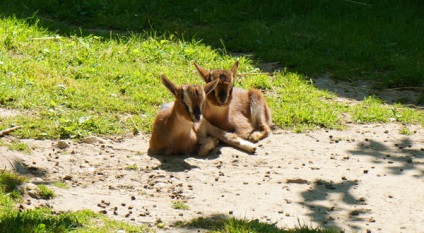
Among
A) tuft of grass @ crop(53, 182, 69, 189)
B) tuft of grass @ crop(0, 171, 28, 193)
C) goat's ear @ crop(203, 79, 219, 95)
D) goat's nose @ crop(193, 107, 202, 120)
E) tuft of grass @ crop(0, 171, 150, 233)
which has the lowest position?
tuft of grass @ crop(53, 182, 69, 189)

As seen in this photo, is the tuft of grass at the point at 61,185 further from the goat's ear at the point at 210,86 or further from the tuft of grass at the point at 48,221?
the goat's ear at the point at 210,86

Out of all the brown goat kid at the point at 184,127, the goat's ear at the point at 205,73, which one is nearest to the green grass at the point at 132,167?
the brown goat kid at the point at 184,127

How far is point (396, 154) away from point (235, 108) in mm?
2124

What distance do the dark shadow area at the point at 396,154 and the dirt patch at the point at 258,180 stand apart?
0.04 ft

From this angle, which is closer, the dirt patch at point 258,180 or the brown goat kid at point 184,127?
the dirt patch at point 258,180

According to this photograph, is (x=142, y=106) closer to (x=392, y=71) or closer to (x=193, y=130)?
(x=193, y=130)

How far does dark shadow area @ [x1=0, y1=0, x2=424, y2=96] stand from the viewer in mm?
12273

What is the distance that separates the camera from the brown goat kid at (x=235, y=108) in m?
9.51

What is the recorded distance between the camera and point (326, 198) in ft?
25.4

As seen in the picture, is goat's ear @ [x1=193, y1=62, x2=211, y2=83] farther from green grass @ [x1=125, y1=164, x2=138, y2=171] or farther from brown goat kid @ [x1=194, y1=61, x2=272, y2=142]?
→ green grass @ [x1=125, y1=164, x2=138, y2=171]

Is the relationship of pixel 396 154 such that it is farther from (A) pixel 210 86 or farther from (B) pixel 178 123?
(B) pixel 178 123

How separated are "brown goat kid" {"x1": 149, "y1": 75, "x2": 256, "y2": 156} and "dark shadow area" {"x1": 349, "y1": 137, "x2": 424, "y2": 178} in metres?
1.37

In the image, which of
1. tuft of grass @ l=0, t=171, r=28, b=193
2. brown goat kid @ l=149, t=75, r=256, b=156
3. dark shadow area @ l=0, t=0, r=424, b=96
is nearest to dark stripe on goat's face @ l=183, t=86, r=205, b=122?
brown goat kid @ l=149, t=75, r=256, b=156

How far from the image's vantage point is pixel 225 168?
8602 millimetres
